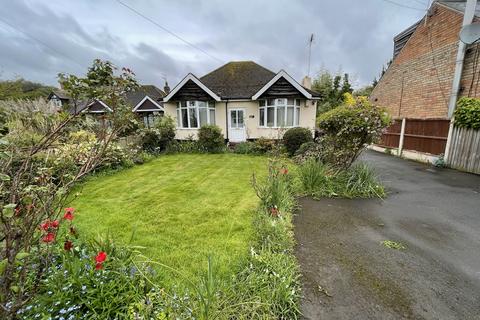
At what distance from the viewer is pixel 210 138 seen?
12836 mm

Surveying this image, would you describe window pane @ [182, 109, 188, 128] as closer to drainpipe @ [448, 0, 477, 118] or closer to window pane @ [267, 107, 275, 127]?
window pane @ [267, 107, 275, 127]

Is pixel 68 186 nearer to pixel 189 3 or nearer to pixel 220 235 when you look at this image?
pixel 220 235

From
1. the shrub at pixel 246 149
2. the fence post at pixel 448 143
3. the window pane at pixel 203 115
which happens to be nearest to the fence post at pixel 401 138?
the fence post at pixel 448 143

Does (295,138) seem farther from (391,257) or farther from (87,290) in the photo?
(87,290)

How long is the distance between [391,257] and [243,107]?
12874mm

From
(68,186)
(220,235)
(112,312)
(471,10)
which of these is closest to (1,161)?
(68,186)

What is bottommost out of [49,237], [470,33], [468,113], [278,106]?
[49,237]

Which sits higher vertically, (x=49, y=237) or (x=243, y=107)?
(x=243, y=107)

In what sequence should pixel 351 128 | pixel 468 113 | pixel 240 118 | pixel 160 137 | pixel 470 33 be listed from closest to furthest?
1. pixel 351 128
2. pixel 468 113
3. pixel 470 33
4. pixel 160 137
5. pixel 240 118

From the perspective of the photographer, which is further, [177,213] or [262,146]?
[262,146]

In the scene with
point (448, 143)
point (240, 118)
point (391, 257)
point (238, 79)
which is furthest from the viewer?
point (238, 79)

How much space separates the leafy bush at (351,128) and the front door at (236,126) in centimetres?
855

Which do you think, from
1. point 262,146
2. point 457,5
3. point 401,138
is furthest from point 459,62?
point 262,146

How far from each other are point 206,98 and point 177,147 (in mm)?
3904
